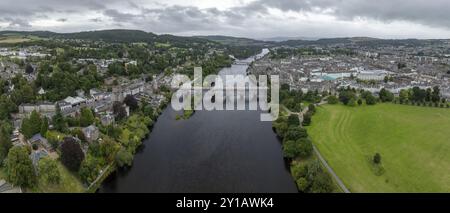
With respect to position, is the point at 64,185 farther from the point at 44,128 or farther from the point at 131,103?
the point at 131,103

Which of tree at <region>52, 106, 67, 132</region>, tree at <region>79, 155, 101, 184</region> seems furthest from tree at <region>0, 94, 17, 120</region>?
tree at <region>79, 155, 101, 184</region>

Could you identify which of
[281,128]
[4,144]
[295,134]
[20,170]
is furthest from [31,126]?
[281,128]

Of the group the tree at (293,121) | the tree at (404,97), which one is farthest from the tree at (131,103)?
the tree at (404,97)

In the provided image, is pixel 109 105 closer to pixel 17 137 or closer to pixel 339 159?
pixel 17 137

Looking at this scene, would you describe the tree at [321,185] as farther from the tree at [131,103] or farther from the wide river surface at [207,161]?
the tree at [131,103]

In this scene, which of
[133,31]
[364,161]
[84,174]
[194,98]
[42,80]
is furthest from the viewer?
[133,31]

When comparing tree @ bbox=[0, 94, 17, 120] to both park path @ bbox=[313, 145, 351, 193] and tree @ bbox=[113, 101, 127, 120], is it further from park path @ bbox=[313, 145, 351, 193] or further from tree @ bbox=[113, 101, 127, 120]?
park path @ bbox=[313, 145, 351, 193]
